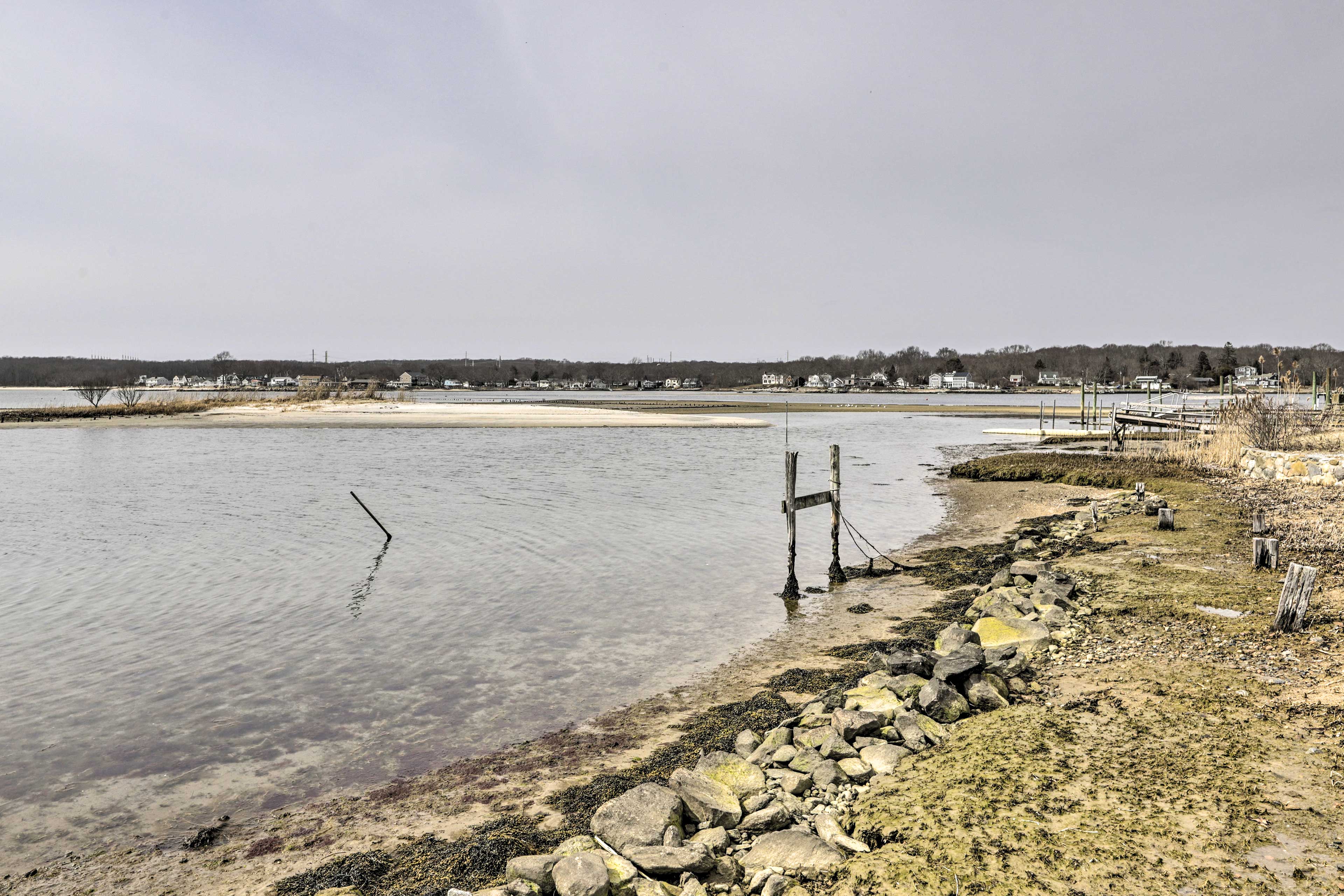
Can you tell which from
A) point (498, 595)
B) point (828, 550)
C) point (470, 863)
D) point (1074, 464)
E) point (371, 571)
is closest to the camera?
point (470, 863)

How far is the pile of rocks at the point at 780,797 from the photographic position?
5.01m

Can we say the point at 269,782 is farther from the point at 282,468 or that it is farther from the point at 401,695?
the point at 282,468

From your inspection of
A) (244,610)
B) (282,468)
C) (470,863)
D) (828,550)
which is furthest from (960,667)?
(282,468)

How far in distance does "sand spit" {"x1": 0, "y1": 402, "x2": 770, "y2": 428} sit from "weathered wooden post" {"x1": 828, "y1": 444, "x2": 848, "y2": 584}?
47326 mm

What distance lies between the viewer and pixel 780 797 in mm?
6074

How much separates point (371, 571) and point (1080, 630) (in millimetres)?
12571

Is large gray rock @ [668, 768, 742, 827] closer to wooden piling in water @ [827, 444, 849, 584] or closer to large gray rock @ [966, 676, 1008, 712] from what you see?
large gray rock @ [966, 676, 1008, 712]

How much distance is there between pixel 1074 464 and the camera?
2994cm

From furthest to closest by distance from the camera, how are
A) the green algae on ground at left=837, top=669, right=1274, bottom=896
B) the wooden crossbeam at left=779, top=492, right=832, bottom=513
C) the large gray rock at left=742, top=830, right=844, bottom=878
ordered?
1. the wooden crossbeam at left=779, top=492, right=832, bottom=513
2. the large gray rock at left=742, top=830, right=844, bottom=878
3. the green algae on ground at left=837, top=669, right=1274, bottom=896

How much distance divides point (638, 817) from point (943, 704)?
325cm

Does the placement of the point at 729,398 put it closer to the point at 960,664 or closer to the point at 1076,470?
the point at 1076,470

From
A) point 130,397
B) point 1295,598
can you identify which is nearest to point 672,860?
point 1295,598

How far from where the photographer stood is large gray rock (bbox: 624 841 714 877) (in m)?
5.10

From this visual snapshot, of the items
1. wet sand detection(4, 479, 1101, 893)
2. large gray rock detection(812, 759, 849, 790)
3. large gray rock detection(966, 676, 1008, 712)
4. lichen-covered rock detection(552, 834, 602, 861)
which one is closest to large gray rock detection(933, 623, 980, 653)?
wet sand detection(4, 479, 1101, 893)
